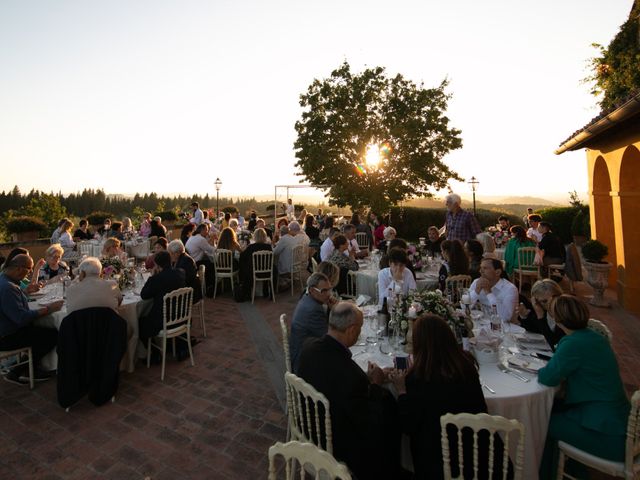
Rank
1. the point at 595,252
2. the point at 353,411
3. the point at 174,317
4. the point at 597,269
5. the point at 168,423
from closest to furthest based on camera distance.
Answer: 1. the point at 353,411
2. the point at 168,423
3. the point at 174,317
4. the point at 597,269
5. the point at 595,252

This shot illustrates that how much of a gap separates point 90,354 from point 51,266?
2464 mm

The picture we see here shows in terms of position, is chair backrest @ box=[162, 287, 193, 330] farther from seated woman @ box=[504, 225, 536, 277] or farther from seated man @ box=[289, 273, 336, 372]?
seated woman @ box=[504, 225, 536, 277]

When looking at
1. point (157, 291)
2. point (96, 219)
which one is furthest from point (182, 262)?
point (96, 219)

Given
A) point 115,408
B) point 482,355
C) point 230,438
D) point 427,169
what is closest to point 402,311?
point 482,355

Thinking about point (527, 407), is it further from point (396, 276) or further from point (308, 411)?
point (396, 276)

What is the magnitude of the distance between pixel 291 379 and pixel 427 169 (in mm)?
19545

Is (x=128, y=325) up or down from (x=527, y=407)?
up

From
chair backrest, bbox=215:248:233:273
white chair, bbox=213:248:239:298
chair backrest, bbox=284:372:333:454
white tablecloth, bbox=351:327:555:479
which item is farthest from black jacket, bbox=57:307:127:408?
chair backrest, bbox=215:248:233:273

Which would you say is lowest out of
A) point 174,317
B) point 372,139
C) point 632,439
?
point 632,439

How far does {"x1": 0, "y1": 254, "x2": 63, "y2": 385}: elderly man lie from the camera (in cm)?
393

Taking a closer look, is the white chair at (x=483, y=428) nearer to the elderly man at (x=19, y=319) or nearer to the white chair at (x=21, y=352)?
the elderly man at (x=19, y=319)

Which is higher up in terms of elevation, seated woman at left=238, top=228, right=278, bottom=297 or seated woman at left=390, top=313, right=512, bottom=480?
seated woman at left=238, top=228, right=278, bottom=297

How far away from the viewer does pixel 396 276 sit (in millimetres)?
4469

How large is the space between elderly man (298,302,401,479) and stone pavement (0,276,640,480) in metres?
1.08
